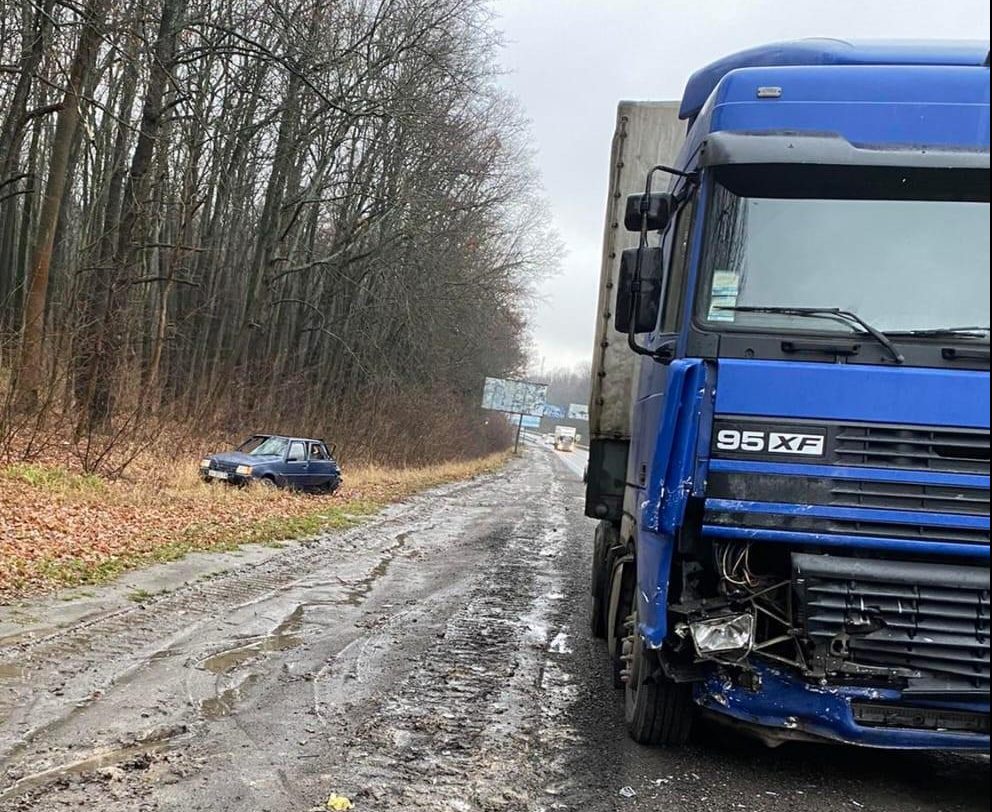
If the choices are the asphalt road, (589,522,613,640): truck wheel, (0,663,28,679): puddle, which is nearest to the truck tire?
(589,522,613,640): truck wheel

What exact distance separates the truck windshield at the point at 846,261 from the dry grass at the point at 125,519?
22.1 ft

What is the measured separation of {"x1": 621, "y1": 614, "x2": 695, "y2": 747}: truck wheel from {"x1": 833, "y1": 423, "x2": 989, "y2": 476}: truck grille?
150 centimetres

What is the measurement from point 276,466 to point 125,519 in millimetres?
6235

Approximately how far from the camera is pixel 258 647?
6.65m

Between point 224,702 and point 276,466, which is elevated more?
point 276,466

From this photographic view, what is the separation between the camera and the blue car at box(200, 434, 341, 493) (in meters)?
17.3

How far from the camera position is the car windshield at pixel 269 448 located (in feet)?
61.1

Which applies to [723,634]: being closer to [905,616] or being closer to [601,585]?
[905,616]

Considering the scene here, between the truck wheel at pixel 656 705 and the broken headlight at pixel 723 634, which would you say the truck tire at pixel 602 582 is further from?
the broken headlight at pixel 723 634

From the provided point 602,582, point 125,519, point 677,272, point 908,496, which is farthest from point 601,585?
point 125,519

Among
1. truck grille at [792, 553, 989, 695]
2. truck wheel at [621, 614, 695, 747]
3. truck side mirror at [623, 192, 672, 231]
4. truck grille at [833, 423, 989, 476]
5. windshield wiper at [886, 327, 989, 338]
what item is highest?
truck side mirror at [623, 192, 672, 231]

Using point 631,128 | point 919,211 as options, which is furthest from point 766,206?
A: point 631,128

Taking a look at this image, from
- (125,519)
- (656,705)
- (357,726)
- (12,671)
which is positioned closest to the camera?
(656,705)

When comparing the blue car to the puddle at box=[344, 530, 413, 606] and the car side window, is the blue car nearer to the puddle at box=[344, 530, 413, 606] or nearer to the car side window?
the puddle at box=[344, 530, 413, 606]
